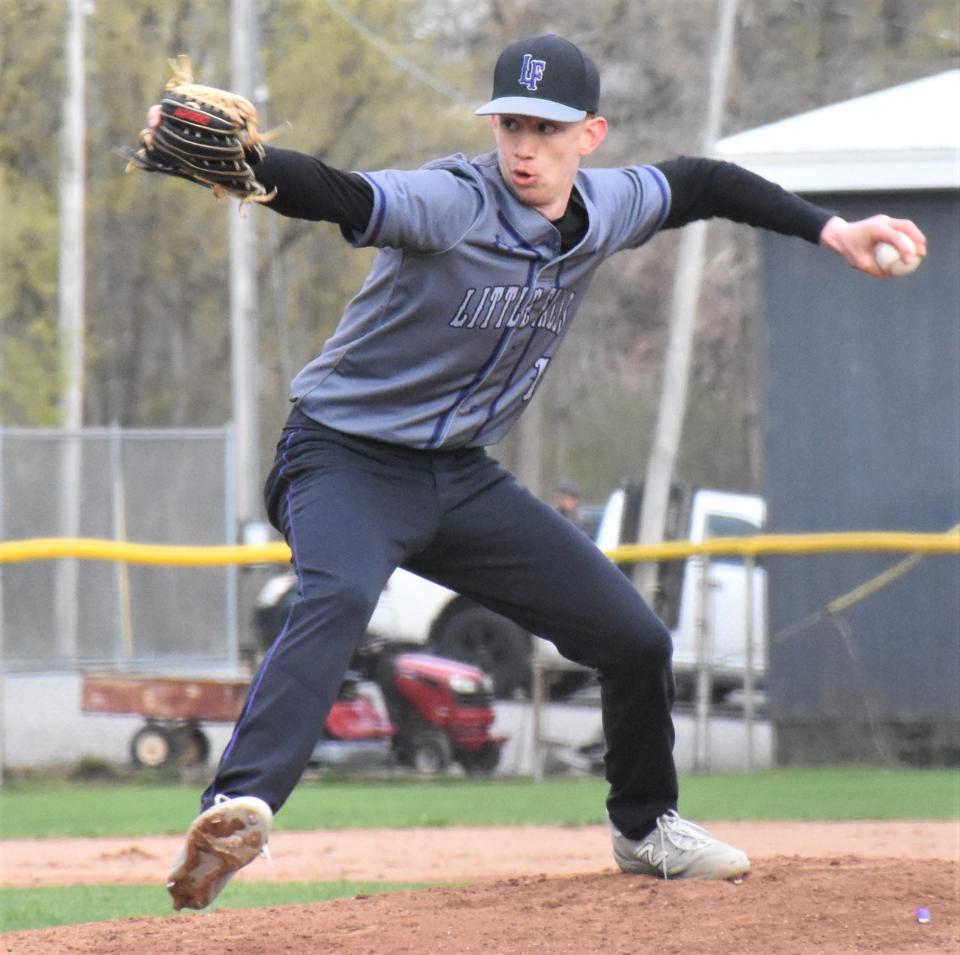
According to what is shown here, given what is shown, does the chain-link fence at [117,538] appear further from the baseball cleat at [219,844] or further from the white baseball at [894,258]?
the white baseball at [894,258]

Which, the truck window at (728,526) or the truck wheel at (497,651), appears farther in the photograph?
the truck window at (728,526)

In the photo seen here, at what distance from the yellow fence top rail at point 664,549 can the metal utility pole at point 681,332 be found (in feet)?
22.6

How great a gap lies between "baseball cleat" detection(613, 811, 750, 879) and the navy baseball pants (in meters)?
0.04

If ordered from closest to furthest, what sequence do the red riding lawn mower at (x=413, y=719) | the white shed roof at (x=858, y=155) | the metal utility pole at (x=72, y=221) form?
the red riding lawn mower at (x=413, y=719)
the white shed roof at (x=858, y=155)
the metal utility pole at (x=72, y=221)

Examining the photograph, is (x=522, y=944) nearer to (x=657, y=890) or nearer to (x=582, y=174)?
(x=657, y=890)

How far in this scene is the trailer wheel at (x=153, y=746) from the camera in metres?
10.7

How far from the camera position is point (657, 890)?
4879 mm

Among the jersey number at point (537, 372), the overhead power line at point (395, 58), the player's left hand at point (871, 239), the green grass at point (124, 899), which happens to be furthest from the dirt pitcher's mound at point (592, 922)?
the overhead power line at point (395, 58)

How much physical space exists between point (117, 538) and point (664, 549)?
180 inches

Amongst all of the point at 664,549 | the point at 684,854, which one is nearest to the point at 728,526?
the point at 664,549

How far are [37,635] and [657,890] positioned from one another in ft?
25.0

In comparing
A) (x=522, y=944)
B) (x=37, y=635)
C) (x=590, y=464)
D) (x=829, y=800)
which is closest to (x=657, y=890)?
(x=522, y=944)

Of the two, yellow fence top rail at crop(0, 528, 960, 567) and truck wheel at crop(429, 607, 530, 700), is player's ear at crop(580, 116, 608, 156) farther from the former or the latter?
truck wheel at crop(429, 607, 530, 700)

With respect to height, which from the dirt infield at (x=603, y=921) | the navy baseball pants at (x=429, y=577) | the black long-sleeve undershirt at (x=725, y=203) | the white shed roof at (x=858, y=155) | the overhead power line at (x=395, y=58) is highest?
the overhead power line at (x=395, y=58)
